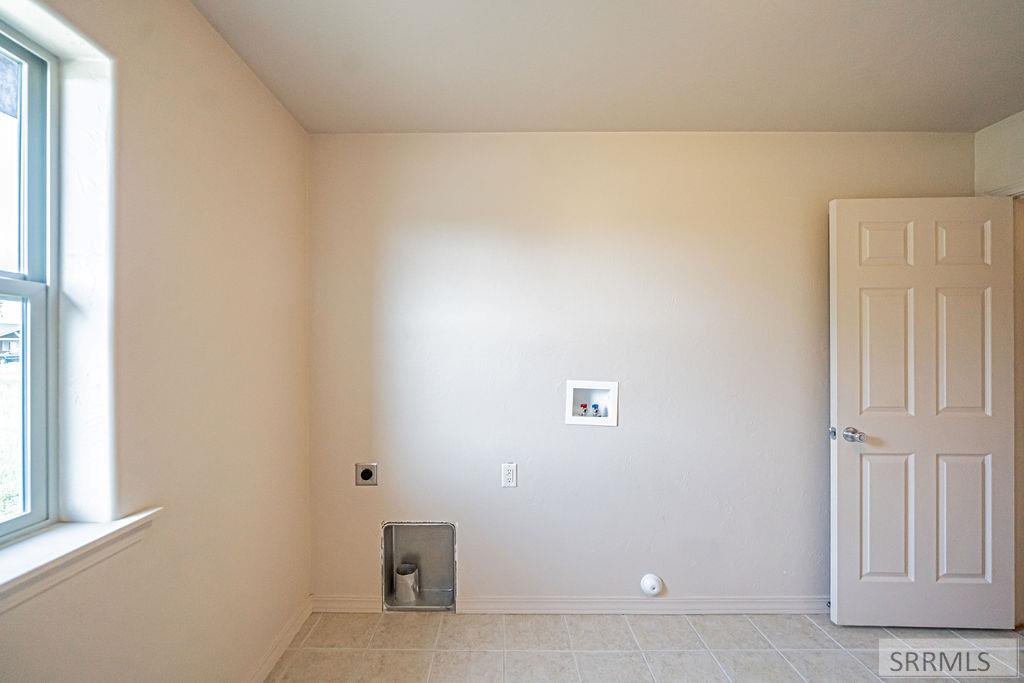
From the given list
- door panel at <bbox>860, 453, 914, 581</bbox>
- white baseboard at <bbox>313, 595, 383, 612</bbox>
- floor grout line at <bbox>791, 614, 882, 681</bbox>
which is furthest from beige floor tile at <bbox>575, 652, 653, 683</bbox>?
door panel at <bbox>860, 453, 914, 581</bbox>

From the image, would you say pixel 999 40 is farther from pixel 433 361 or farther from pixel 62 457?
pixel 62 457

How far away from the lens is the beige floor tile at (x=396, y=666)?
74.3 inches

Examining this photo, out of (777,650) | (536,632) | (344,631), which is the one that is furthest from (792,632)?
(344,631)

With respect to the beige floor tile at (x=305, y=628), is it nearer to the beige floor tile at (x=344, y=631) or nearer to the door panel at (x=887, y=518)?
the beige floor tile at (x=344, y=631)

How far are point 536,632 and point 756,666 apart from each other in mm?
954

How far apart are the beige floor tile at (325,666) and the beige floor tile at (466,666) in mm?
324

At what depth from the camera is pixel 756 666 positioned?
196 cm

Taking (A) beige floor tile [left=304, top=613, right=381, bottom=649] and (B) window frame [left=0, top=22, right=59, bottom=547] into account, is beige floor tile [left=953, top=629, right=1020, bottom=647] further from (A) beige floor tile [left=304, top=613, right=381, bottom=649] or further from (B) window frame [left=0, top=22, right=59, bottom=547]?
(B) window frame [left=0, top=22, right=59, bottom=547]

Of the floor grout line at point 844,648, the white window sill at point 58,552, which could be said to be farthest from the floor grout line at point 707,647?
the white window sill at point 58,552

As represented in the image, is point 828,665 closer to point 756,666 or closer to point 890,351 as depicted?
point 756,666

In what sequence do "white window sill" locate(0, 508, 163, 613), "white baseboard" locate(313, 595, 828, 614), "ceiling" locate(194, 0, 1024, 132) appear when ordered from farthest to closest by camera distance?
"white baseboard" locate(313, 595, 828, 614)
"ceiling" locate(194, 0, 1024, 132)
"white window sill" locate(0, 508, 163, 613)

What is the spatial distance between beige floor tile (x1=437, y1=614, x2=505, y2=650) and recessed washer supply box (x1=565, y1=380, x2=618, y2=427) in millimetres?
1044

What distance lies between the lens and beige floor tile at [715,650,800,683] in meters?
1.89

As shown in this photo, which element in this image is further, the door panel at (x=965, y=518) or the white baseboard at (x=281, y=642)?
the door panel at (x=965, y=518)
